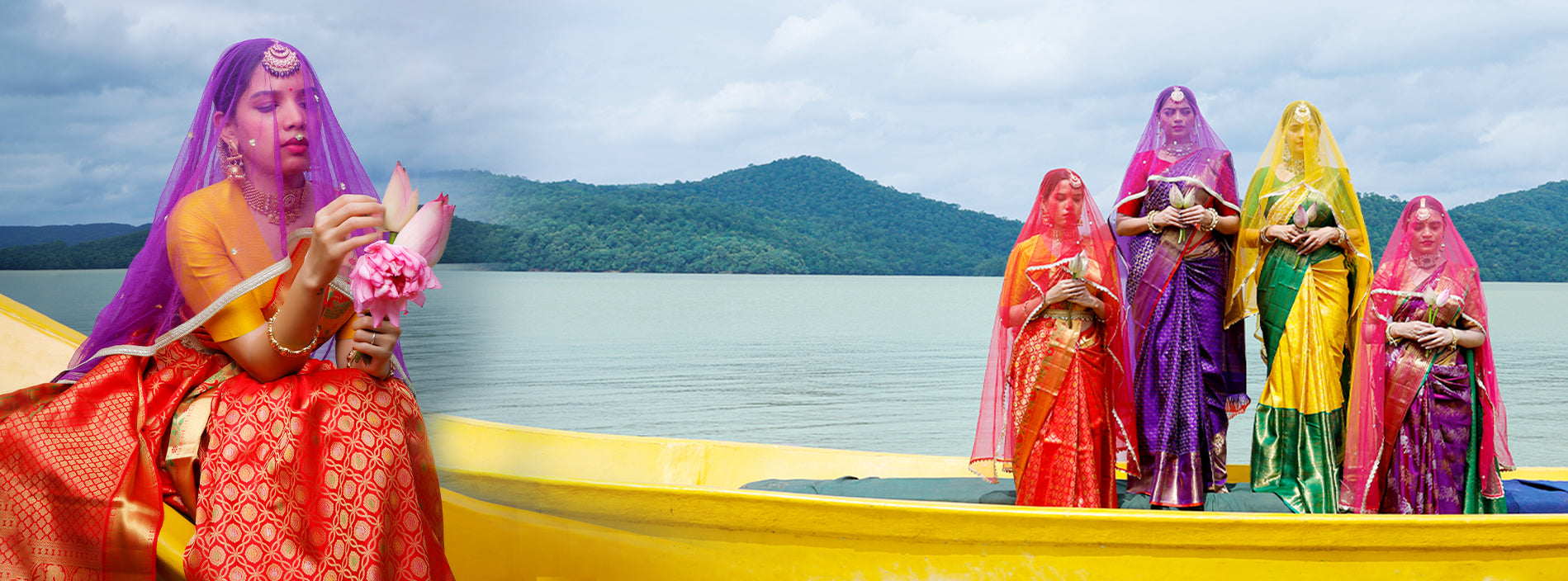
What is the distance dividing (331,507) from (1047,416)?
103 inches

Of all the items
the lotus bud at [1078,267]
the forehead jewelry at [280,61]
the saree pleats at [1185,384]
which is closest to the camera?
the forehead jewelry at [280,61]

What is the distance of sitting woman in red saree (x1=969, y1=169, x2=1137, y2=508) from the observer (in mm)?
3674

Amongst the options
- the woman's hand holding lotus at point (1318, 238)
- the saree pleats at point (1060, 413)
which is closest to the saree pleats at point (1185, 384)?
the woman's hand holding lotus at point (1318, 238)

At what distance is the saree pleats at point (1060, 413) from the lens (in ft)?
12.1

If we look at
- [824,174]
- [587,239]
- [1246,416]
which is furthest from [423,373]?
[824,174]

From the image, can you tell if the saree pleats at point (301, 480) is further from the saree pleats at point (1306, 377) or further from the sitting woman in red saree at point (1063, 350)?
the saree pleats at point (1306, 377)

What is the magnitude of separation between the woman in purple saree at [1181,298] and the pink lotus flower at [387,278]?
3132mm

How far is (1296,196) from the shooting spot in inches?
158

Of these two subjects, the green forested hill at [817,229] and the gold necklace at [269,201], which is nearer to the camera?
the gold necklace at [269,201]

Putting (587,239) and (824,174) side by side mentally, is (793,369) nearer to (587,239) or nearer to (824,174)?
(587,239)

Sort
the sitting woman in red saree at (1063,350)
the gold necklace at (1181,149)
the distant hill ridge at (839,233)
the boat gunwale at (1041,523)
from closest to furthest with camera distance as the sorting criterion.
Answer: the boat gunwale at (1041,523), the sitting woman in red saree at (1063,350), the gold necklace at (1181,149), the distant hill ridge at (839,233)

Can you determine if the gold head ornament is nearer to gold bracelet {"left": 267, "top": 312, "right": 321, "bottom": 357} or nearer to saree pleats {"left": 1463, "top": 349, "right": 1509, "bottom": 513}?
saree pleats {"left": 1463, "top": 349, "right": 1509, "bottom": 513}

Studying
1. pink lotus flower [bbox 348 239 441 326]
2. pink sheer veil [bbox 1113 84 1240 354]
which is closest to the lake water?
pink lotus flower [bbox 348 239 441 326]

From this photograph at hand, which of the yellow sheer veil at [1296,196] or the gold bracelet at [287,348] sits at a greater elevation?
the yellow sheer veil at [1296,196]
